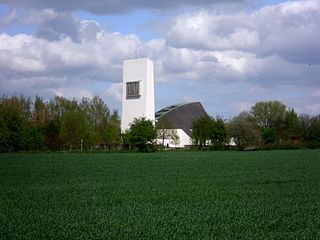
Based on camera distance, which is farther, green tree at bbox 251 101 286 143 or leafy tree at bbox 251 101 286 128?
leafy tree at bbox 251 101 286 128

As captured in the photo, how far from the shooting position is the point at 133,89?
2837 inches

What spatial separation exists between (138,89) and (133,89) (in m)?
1.23

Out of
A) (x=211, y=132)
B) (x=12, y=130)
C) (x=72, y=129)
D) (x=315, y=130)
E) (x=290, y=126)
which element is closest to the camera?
(x=12, y=130)

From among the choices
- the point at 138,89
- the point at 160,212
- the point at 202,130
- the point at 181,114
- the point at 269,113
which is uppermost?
the point at 138,89

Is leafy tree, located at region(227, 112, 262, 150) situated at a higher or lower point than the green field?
higher

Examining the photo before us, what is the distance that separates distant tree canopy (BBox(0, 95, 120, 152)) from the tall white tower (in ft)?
22.7

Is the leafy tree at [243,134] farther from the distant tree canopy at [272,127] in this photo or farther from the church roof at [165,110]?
the church roof at [165,110]

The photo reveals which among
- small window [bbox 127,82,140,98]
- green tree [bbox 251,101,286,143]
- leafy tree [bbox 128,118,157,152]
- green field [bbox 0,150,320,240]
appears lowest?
green field [bbox 0,150,320,240]

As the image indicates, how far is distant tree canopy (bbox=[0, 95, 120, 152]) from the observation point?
45.2m

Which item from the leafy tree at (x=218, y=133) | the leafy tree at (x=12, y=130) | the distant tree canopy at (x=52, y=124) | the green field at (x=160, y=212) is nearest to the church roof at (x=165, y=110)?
the distant tree canopy at (x=52, y=124)

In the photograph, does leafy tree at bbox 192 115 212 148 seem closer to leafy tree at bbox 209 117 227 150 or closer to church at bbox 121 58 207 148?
leafy tree at bbox 209 117 227 150

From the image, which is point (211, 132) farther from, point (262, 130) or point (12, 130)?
point (12, 130)

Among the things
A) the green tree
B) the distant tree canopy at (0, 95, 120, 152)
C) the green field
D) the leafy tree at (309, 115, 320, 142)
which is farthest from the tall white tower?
the green field

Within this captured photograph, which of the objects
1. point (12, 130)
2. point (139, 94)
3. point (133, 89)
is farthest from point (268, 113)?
point (12, 130)
